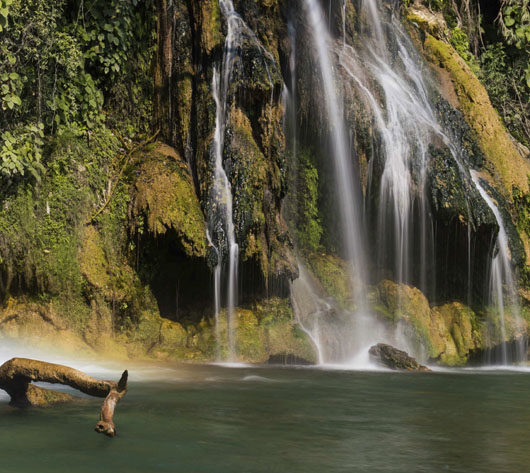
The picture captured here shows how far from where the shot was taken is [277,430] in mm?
6918

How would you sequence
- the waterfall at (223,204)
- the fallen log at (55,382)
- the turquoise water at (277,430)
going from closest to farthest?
the turquoise water at (277,430)
the fallen log at (55,382)
the waterfall at (223,204)

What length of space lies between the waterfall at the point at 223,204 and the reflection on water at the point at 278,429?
9.22ft

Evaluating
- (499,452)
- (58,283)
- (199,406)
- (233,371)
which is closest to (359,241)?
(233,371)

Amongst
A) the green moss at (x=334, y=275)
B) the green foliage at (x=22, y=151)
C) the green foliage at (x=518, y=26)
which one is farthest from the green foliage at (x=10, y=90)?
the green foliage at (x=518, y=26)

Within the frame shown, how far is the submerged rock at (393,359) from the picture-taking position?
12445 mm

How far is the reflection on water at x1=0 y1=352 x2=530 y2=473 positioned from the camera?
5.79 meters

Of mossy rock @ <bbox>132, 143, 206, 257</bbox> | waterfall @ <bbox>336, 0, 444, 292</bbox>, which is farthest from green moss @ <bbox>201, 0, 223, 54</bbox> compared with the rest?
waterfall @ <bbox>336, 0, 444, 292</bbox>

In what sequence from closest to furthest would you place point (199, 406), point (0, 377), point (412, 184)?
1. point (0, 377)
2. point (199, 406)
3. point (412, 184)

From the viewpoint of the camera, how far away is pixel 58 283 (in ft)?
41.8

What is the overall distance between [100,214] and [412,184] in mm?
6039

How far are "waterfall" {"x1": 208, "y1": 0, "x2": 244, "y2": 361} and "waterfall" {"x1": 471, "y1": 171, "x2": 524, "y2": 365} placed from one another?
5.53m

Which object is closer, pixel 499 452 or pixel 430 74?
pixel 499 452

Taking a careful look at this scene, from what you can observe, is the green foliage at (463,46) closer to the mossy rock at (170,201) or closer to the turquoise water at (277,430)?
the mossy rock at (170,201)

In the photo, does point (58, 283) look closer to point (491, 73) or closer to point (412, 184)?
point (412, 184)
